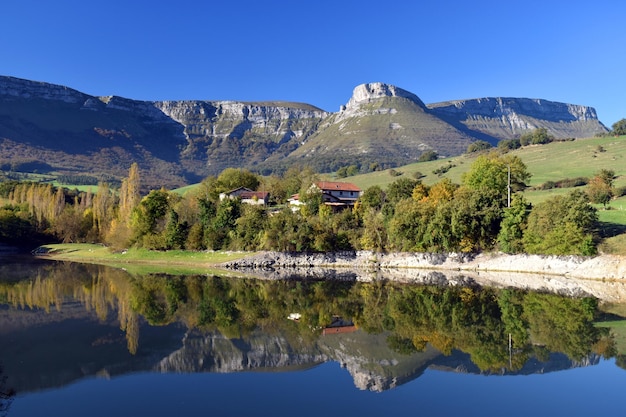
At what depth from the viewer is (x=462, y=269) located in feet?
205

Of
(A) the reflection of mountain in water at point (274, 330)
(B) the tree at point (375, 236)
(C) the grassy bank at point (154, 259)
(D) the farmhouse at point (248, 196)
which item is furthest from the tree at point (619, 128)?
(C) the grassy bank at point (154, 259)

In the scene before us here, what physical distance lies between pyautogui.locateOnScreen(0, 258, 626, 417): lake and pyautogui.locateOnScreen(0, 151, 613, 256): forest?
1869 centimetres

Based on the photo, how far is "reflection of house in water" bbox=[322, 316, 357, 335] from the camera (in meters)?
30.2

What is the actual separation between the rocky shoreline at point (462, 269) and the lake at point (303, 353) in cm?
784

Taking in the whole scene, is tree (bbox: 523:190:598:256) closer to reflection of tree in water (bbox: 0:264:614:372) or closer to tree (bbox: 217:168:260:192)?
reflection of tree in water (bbox: 0:264:614:372)

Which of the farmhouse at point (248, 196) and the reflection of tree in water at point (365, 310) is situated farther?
the farmhouse at point (248, 196)

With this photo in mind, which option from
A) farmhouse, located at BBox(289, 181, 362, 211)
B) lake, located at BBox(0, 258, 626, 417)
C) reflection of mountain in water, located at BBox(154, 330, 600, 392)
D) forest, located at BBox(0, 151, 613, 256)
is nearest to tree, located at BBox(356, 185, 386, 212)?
forest, located at BBox(0, 151, 613, 256)

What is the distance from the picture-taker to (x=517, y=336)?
2739 centimetres

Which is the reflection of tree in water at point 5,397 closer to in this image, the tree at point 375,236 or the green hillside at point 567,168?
the tree at point 375,236

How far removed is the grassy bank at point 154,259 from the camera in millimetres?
68438

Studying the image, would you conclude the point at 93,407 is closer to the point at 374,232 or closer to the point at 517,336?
the point at 517,336

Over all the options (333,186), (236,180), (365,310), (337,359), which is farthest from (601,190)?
(236,180)

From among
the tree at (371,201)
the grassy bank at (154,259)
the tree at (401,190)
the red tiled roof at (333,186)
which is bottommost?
the grassy bank at (154,259)

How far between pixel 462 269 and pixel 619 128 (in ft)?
296
